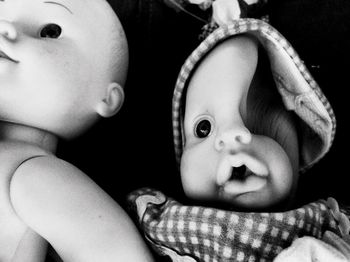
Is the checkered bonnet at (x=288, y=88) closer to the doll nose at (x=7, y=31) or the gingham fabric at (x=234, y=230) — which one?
the gingham fabric at (x=234, y=230)

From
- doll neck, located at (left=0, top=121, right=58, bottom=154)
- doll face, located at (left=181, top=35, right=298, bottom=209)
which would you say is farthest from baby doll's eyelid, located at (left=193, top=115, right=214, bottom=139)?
doll neck, located at (left=0, top=121, right=58, bottom=154)

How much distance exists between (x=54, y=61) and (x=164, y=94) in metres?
0.24

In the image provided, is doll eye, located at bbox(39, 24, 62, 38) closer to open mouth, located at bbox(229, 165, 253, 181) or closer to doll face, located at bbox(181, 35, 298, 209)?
doll face, located at bbox(181, 35, 298, 209)

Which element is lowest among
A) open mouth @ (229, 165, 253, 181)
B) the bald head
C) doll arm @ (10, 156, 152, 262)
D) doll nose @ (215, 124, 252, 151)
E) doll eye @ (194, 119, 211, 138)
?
doll arm @ (10, 156, 152, 262)

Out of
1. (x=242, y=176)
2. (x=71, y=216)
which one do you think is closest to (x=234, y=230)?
(x=242, y=176)

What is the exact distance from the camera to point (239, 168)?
0.66 m

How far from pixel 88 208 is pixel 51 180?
57mm

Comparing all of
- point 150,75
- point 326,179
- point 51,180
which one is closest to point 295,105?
point 326,179

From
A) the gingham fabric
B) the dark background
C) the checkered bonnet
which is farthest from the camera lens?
the dark background

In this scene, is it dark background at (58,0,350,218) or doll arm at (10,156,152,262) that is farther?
dark background at (58,0,350,218)

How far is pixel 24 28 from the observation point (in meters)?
0.70

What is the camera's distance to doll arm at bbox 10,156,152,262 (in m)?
0.61

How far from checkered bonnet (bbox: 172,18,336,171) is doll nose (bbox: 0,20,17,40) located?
0.79 feet

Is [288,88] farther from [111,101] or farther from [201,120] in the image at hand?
[111,101]
